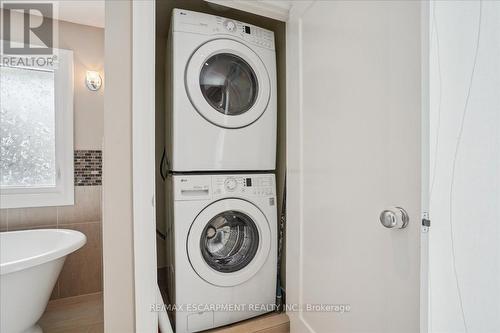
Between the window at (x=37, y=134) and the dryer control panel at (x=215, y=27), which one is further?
the window at (x=37, y=134)

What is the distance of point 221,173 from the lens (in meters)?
1.39

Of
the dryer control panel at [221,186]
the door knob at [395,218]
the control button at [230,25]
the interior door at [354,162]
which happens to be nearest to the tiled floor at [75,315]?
the dryer control panel at [221,186]

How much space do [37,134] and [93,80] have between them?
561 mm

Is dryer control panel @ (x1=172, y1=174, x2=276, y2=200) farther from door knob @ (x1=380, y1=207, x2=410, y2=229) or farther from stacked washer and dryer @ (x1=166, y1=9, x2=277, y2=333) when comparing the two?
door knob @ (x1=380, y1=207, x2=410, y2=229)

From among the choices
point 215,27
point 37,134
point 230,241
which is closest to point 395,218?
point 230,241

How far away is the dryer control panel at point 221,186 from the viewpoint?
4.18ft

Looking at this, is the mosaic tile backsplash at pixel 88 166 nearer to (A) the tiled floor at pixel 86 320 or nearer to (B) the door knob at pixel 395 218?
(A) the tiled floor at pixel 86 320

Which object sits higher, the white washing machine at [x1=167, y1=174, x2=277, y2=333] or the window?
the window

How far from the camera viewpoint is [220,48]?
1338 mm

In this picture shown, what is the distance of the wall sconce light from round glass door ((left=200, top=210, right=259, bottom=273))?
1.15m

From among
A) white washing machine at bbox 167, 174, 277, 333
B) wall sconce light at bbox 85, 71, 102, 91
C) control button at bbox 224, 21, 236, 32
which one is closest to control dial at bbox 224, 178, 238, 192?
white washing machine at bbox 167, 174, 277, 333

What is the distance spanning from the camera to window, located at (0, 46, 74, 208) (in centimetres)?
155

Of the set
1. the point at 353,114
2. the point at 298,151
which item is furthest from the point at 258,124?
the point at 353,114
